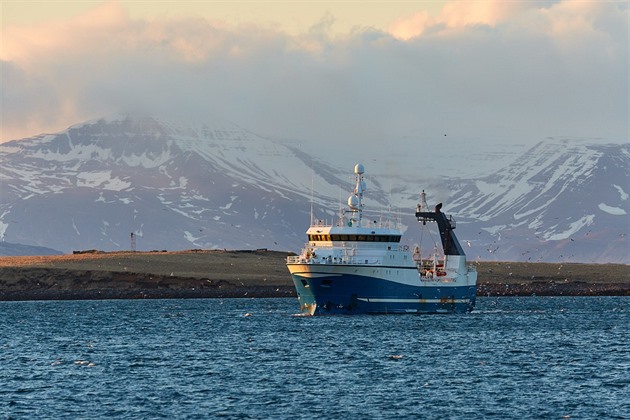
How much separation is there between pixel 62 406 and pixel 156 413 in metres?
5.75

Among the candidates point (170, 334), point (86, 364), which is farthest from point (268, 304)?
point (86, 364)

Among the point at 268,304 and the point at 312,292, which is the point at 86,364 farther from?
the point at 268,304

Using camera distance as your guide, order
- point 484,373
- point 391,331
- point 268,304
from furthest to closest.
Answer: point 268,304
point 391,331
point 484,373

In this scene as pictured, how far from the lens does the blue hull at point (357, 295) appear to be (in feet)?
430

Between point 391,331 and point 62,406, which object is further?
point 391,331

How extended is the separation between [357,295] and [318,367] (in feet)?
139

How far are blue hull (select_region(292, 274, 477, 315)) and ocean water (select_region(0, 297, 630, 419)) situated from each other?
4.36 ft

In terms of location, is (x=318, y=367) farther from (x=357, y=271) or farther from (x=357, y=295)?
(x=357, y=295)

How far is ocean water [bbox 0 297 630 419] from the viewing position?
Result: 2844 inches

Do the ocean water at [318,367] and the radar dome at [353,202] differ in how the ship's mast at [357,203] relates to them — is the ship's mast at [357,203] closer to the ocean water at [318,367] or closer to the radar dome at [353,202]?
the radar dome at [353,202]

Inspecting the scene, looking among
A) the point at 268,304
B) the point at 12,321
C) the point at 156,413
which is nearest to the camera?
the point at 156,413

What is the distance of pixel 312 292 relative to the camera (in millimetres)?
132250

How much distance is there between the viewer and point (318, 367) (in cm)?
8938

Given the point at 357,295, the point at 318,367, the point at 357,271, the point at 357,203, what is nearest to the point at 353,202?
the point at 357,203
